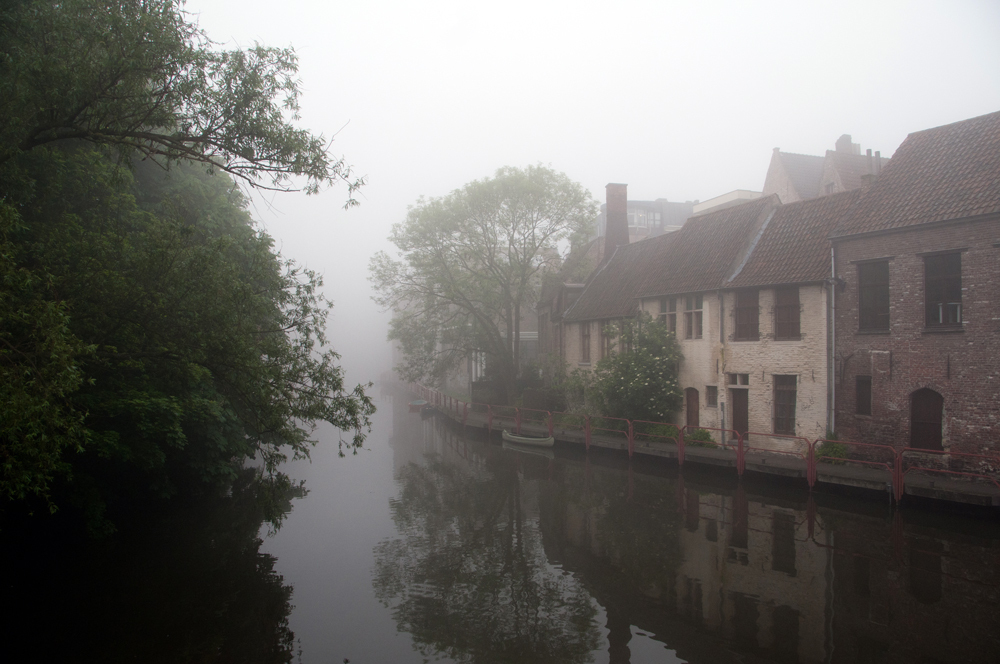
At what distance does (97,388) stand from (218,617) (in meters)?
4.47

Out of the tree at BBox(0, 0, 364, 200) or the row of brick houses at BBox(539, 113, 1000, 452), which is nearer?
the tree at BBox(0, 0, 364, 200)

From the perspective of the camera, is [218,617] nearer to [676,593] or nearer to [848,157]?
[676,593]

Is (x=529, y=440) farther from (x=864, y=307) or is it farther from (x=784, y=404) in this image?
(x=864, y=307)

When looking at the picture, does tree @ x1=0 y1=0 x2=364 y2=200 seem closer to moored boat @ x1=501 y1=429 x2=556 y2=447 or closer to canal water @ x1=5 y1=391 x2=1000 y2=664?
canal water @ x1=5 y1=391 x2=1000 y2=664

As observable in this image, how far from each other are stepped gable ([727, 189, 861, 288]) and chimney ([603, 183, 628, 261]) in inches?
495

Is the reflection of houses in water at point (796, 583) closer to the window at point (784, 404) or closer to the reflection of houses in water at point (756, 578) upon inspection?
the reflection of houses in water at point (756, 578)

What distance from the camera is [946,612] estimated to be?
29.8 feet

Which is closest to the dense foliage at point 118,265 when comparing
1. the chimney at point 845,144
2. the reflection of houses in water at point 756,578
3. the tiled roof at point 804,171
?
the reflection of houses in water at point 756,578

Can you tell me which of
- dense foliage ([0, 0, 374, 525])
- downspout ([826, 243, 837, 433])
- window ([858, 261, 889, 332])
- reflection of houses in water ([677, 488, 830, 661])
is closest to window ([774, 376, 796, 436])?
downspout ([826, 243, 837, 433])

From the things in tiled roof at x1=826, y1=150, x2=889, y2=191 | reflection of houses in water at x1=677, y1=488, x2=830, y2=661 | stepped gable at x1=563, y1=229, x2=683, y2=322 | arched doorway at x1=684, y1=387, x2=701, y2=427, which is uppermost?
tiled roof at x1=826, y1=150, x2=889, y2=191

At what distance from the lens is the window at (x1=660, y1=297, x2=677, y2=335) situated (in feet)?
82.0

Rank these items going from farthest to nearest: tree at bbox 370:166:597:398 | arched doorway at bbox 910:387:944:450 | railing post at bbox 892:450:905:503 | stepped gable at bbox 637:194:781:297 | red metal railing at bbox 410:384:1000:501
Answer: tree at bbox 370:166:597:398, stepped gable at bbox 637:194:781:297, arched doorway at bbox 910:387:944:450, red metal railing at bbox 410:384:1000:501, railing post at bbox 892:450:905:503

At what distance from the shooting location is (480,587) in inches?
413

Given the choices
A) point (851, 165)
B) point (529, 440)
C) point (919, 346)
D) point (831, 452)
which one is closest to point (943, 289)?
point (919, 346)
